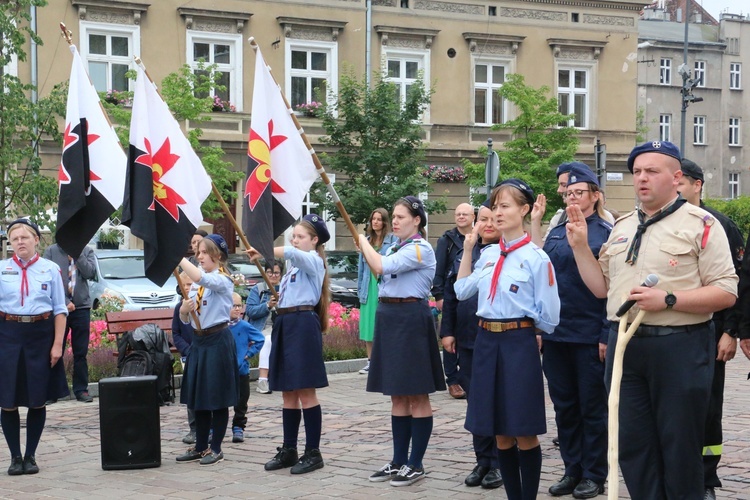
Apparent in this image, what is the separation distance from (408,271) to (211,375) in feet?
6.53

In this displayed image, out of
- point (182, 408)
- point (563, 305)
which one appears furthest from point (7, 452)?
point (563, 305)

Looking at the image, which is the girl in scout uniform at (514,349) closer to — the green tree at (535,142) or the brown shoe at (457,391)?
the brown shoe at (457,391)

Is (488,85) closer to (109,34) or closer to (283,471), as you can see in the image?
(109,34)

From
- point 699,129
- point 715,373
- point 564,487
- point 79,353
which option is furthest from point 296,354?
point 699,129

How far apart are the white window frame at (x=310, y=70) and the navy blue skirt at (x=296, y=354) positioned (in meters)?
23.6

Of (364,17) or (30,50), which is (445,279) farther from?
(364,17)

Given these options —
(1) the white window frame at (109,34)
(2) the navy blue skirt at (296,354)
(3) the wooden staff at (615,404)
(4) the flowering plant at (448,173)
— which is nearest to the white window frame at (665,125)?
(4) the flowering plant at (448,173)

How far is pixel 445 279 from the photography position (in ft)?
36.1

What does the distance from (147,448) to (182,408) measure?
293 centimetres

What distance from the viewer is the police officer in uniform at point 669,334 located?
5.34 meters

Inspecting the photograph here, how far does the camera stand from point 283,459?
836 centimetres

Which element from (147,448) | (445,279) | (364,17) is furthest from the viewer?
(364,17)

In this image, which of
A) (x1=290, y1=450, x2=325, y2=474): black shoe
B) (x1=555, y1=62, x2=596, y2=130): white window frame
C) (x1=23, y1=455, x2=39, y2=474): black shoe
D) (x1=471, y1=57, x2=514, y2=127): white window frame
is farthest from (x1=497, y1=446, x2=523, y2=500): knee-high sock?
(x1=555, y1=62, x2=596, y2=130): white window frame

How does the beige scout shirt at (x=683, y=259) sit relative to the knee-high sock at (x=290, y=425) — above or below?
above
